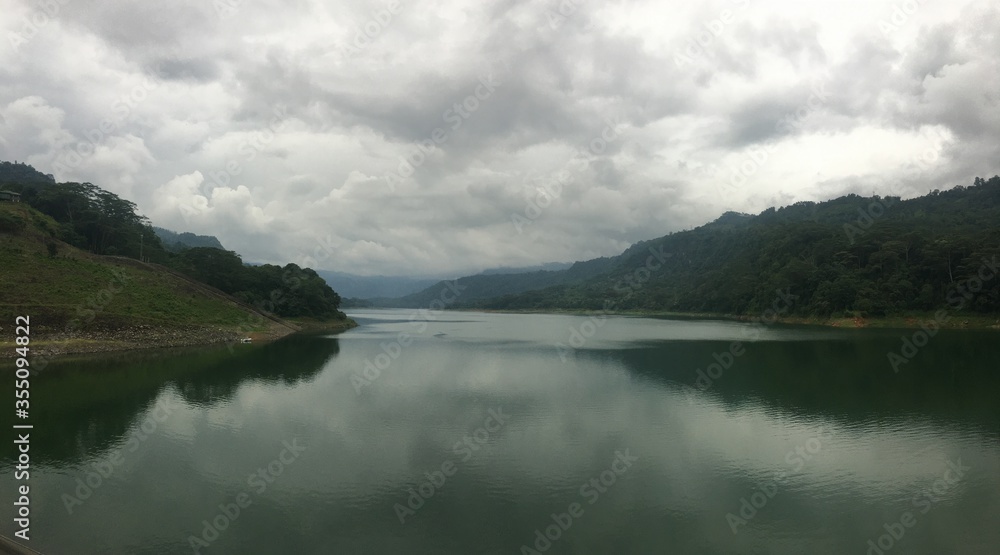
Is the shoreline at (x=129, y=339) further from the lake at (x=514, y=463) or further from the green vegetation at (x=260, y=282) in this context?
the green vegetation at (x=260, y=282)

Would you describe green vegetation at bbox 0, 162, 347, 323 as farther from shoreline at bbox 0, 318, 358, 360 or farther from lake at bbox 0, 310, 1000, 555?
lake at bbox 0, 310, 1000, 555

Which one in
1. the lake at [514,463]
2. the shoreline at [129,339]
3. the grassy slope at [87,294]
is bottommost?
the lake at [514,463]

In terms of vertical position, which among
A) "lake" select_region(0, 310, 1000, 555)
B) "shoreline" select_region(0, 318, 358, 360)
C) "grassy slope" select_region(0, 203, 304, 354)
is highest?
"grassy slope" select_region(0, 203, 304, 354)

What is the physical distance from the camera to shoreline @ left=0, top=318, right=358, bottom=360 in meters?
34.0

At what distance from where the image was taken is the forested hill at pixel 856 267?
231ft

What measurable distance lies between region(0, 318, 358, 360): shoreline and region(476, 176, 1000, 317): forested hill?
81746 millimetres

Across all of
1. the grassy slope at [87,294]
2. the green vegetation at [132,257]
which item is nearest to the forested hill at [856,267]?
the green vegetation at [132,257]

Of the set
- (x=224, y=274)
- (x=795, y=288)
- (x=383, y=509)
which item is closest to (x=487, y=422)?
(x=383, y=509)

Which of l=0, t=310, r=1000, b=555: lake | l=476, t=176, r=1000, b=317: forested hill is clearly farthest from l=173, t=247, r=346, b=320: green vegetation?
l=476, t=176, r=1000, b=317: forested hill

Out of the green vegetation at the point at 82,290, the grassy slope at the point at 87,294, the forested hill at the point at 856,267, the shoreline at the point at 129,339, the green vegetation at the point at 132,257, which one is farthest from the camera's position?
the forested hill at the point at 856,267

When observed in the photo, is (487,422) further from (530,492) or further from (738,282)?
(738,282)

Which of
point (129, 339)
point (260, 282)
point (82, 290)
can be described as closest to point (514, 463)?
point (129, 339)

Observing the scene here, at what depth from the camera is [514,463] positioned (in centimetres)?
1502

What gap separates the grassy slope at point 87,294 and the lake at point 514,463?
836 centimetres
